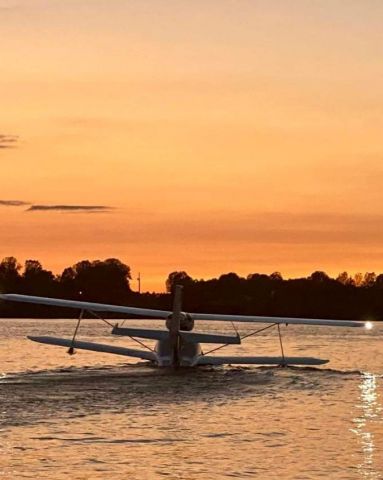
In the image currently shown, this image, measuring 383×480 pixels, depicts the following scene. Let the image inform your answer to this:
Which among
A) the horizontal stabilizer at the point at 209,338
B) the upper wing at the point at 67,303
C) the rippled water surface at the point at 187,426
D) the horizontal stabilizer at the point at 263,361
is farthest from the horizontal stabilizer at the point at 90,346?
the horizontal stabilizer at the point at 263,361

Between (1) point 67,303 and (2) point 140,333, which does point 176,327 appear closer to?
(2) point 140,333

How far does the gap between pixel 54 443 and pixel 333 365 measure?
44.9m

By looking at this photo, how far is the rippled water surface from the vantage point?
69.1ft

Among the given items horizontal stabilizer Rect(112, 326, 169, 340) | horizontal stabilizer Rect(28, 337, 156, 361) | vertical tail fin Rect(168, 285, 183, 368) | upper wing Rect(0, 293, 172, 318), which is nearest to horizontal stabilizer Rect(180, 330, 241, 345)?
vertical tail fin Rect(168, 285, 183, 368)

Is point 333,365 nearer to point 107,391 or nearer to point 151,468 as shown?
point 107,391

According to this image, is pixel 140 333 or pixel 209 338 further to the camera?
pixel 209 338

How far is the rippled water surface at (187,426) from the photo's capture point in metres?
21.1

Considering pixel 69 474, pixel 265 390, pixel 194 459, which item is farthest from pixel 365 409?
pixel 69 474

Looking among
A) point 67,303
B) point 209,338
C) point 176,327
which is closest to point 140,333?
point 209,338

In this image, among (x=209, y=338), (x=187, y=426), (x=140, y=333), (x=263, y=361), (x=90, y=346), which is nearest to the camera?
(x=187, y=426)

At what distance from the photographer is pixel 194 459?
72.7 ft

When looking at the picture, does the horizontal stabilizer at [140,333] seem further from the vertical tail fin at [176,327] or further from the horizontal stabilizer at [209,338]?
the horizontal stabilizer at [209,338]

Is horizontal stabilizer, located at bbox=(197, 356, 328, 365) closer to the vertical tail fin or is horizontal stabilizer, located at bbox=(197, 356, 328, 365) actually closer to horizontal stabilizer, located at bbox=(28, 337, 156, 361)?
the vertical tail fin

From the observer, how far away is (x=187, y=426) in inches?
1101
